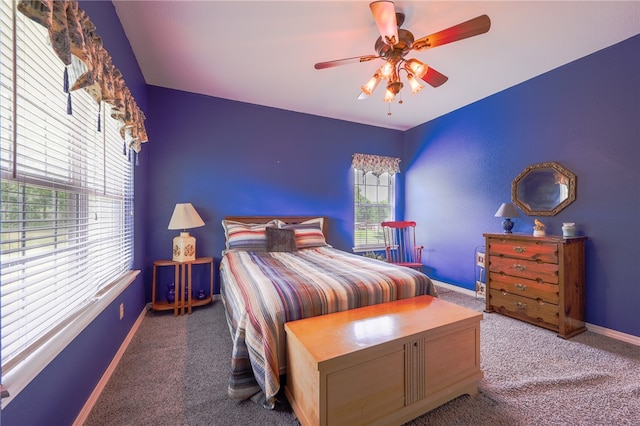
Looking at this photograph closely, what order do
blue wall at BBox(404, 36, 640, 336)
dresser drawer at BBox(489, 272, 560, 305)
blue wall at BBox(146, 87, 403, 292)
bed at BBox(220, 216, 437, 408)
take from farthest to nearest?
blue wall at BBox(146, 87, 403, 292) → dresser drawer at BBox(489, 272, 560, 305) → blue wall at BBox(404, 36, 640, 336) → bed at BBox(220, 216, 437, 408)

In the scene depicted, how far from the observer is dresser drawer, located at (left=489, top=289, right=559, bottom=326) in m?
2.45

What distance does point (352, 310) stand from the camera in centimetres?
174

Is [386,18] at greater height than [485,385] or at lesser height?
greater

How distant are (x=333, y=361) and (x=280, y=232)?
208 centimetres

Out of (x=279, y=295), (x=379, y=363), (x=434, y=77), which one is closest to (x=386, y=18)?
(x=434, y=77)

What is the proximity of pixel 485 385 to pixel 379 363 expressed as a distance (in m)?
0.95

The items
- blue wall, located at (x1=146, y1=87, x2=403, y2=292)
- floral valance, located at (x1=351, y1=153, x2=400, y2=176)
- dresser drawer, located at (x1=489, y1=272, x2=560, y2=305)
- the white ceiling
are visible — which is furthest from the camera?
floral valance, located at (x1=351, y1=153, x2=400, y2=176)

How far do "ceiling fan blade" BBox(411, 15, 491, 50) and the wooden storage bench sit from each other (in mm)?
1744

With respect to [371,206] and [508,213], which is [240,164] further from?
[508,213]

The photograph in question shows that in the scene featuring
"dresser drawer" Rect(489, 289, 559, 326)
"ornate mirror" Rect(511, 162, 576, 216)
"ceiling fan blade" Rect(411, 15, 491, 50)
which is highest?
"ceiling fan blade" Rect(411, 15, 491, 50)

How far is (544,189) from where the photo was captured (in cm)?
286

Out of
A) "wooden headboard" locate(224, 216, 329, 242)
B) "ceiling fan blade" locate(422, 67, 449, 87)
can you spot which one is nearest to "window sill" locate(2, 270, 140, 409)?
"wooden headboard" locate(224, 216, 329, 242)

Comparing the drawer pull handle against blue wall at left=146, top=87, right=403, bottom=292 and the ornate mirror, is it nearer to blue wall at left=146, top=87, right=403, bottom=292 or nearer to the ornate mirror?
the ornate mirror

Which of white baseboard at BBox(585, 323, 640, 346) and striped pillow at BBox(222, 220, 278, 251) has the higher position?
striped pillow at BBox(222, 220, 278, 251)
